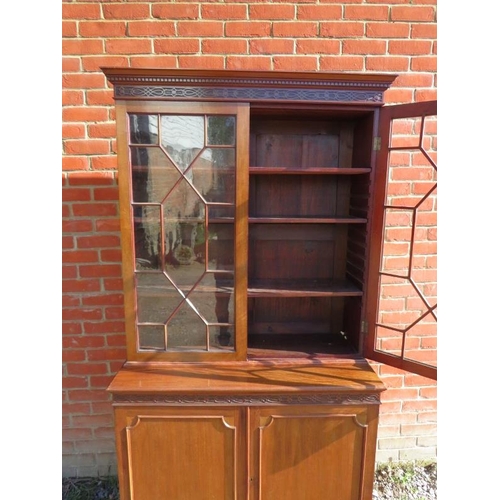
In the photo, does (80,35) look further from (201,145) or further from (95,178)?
(201,145)

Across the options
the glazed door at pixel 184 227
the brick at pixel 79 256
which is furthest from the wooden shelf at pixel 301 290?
the brick at pixel 79 256

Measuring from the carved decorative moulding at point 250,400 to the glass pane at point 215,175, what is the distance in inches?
27.9

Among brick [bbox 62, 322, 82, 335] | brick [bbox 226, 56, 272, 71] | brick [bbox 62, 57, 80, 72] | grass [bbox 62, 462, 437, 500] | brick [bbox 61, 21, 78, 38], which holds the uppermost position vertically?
brick [bbox 61, 21, 78, 38]

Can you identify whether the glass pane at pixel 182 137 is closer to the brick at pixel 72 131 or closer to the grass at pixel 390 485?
the brick at pixel 72 131

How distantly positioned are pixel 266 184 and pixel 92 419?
143 cm

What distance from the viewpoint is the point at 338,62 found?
1475 millimetres

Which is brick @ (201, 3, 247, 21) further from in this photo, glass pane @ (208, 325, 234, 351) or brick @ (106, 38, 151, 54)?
glass pane @ (208, 325, 234, 351)

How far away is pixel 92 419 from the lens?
5.63ft

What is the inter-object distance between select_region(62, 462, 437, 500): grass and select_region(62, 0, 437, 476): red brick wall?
0.81m

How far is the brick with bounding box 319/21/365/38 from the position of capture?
145 centimetres

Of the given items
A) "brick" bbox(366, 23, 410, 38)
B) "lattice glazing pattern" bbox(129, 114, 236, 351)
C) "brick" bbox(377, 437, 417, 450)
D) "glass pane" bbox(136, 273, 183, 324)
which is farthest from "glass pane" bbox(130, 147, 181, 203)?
"brick" bbox(377, 437, 417, 450)

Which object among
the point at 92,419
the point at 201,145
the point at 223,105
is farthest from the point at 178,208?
the point at 92,419

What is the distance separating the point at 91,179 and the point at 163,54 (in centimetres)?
61

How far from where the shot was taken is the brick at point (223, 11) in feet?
4.67
